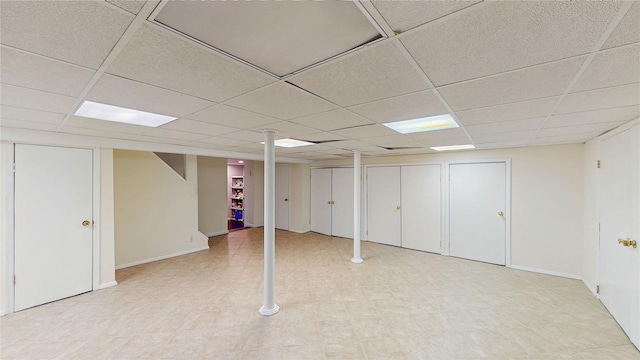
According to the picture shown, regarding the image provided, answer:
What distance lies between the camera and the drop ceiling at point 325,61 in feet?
2.77

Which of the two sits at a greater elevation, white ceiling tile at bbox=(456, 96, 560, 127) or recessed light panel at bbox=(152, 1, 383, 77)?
recessed light panel at bbox=(152, 1, 383, 77)

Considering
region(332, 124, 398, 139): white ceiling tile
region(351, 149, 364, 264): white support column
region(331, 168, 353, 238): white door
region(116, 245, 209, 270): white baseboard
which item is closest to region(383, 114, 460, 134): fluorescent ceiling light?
region(332, 124, 398, 139): white ceiling tile

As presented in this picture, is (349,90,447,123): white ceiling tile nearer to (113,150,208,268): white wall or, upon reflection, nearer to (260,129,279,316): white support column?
(260,129,279,316): white support column

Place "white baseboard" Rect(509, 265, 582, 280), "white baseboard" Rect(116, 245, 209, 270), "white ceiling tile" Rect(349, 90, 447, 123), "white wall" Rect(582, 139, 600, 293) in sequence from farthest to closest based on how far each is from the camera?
"white baseboard" Rect(116, 245, 209, 270)
"white baseboard" Rect(509, 265, 582, 280)
"white wall" Rect(582, 139, 600, 293)
"white ceiling tile" Rect(349, 90, 447, 123)

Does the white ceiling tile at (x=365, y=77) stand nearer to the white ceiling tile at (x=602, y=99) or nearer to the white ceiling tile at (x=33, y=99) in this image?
the white ceiling tile at (x=602, y=99)

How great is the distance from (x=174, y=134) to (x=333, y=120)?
202 centimetres

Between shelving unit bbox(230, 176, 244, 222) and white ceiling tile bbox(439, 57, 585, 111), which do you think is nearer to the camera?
white ceiling tile bbox(439, 57, 585, 111)

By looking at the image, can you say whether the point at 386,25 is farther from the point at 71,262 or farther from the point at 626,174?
the point at 71,262

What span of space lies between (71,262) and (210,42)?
3.98m

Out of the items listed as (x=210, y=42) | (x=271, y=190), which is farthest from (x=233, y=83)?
(x=271, y=190)

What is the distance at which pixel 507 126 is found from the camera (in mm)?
2641

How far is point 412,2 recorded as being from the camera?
788 millimetres

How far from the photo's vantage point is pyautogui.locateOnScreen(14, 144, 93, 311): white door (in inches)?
117

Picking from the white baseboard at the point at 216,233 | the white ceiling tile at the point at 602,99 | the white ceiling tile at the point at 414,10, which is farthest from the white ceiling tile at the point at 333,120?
the white baseboard at the point at 216,233
